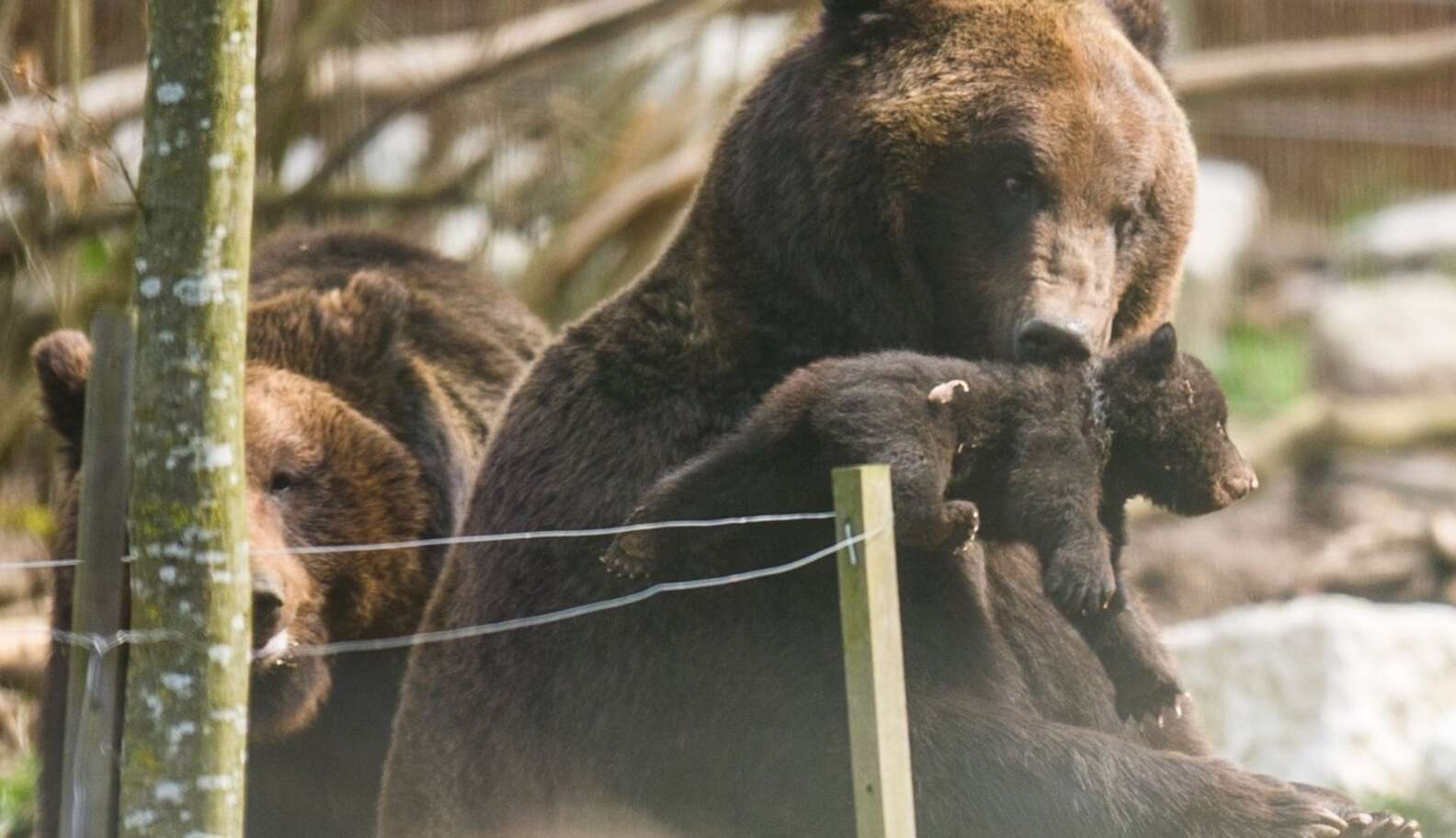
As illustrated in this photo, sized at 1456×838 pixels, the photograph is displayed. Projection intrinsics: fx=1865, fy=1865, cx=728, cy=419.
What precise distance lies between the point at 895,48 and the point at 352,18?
14.7 feet

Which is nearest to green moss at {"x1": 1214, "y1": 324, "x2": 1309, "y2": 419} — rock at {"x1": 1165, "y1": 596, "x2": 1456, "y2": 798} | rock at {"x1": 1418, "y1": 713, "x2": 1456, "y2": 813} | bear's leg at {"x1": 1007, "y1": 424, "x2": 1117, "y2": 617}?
rock at {"x1": 1165, "y1": 596, "x2": 1456, "y2": 798}

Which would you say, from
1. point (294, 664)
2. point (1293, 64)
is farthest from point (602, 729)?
point (1293, 64)

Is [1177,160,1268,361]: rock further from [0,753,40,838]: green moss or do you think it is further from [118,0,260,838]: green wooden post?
[118,0,260,838]: green wooden post

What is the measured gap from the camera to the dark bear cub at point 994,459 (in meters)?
3.13

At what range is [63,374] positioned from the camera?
4598 millimetres

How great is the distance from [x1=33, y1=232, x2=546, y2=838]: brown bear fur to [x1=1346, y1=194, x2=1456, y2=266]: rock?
11.0m

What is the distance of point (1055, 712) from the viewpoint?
3.72 metres

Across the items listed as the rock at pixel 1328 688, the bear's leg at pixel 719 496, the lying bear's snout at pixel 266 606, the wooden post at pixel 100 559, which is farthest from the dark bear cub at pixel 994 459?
the rock at pixel 1328 688

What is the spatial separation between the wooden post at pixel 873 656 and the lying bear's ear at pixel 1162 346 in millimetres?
924

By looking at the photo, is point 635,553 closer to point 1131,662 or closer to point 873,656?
point 873,656

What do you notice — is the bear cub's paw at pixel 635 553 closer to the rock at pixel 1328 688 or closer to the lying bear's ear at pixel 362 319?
the lying bear's ear at pixel 362 319

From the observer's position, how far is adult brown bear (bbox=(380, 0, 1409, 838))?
340cm

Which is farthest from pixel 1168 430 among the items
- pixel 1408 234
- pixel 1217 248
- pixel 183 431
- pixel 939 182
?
pixel 1408 234

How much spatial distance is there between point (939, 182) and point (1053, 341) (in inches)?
16.8
